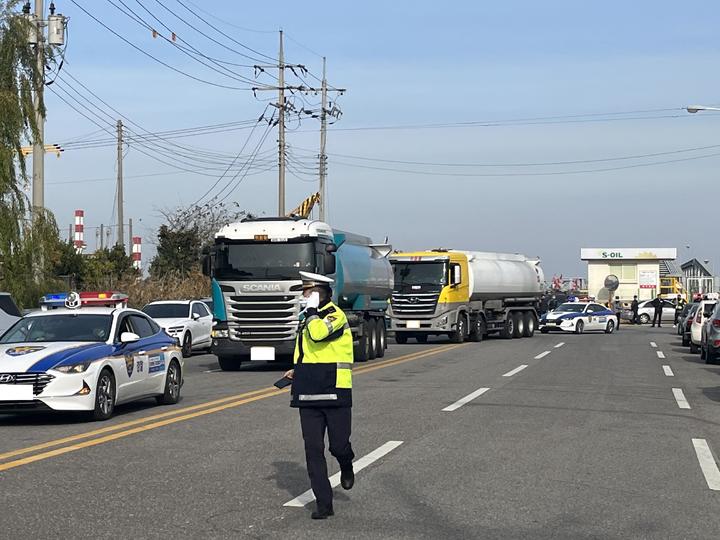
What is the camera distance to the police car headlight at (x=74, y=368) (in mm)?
13094

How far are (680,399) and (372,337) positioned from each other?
38.9ft

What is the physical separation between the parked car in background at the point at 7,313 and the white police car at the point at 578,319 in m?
34.1

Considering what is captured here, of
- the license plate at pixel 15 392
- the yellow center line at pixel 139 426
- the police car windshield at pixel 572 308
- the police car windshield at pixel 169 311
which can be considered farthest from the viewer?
the police car windshield at pixel 572 308

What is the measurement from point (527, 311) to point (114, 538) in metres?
39.0

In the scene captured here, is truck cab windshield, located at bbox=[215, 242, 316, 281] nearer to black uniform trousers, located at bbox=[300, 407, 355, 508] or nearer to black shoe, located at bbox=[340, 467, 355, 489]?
black shoe, located at bbox=[340, 467, 355, 489]

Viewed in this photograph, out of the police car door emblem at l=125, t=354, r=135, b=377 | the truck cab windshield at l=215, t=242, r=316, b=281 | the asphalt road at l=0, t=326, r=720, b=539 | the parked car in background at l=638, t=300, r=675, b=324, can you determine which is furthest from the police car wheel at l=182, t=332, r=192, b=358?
the parked car in background at l=638, t=300, r=675, b=324

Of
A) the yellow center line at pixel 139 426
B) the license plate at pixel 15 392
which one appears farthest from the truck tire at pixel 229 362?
the license plate at pixel 15 392

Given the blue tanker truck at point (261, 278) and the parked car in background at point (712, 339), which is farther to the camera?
the parked car in background at point (712, 339)

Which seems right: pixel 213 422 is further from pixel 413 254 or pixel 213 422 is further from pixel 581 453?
pixel 413 254

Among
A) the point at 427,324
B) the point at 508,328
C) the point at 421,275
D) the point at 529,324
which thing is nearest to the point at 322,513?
the point at 427,324

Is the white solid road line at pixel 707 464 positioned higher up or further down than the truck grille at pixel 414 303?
further down

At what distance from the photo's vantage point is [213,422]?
13500mm

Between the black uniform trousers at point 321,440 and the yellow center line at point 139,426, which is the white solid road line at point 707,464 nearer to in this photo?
the black uniform trousers at point 321,440

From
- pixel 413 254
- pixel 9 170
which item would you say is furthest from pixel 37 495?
pixel 413 254
